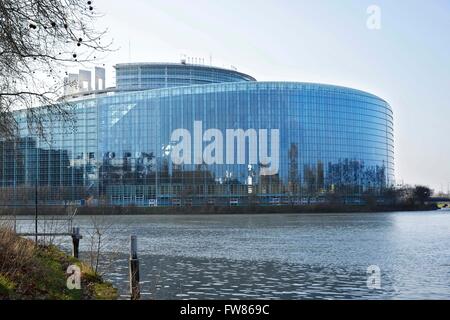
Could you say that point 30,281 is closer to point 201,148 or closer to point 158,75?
point 201,148

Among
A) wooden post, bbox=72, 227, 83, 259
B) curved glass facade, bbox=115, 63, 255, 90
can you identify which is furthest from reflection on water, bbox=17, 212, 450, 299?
curved glass facade, bbox=115, 63, 255, 90

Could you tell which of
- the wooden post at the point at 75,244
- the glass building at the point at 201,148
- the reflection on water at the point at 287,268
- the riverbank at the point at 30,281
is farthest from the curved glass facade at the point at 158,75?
the riverbank at the point at 30,281

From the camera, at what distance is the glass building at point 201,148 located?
14862cm

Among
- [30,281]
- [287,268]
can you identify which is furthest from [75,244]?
[30,281]

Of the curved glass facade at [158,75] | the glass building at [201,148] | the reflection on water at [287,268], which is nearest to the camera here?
the reflection on water at [287,268]

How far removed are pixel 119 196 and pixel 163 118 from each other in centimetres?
2571

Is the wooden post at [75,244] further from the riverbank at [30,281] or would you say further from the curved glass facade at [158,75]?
the curved glass facade at [158,75]

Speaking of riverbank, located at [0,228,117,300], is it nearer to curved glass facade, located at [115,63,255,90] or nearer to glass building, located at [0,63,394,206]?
glass building, located at [0,63,394,206]

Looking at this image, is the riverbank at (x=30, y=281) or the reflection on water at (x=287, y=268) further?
the reflection on water at (x=287, y=268)

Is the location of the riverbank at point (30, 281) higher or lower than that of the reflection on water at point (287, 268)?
higher

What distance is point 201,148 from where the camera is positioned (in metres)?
150
